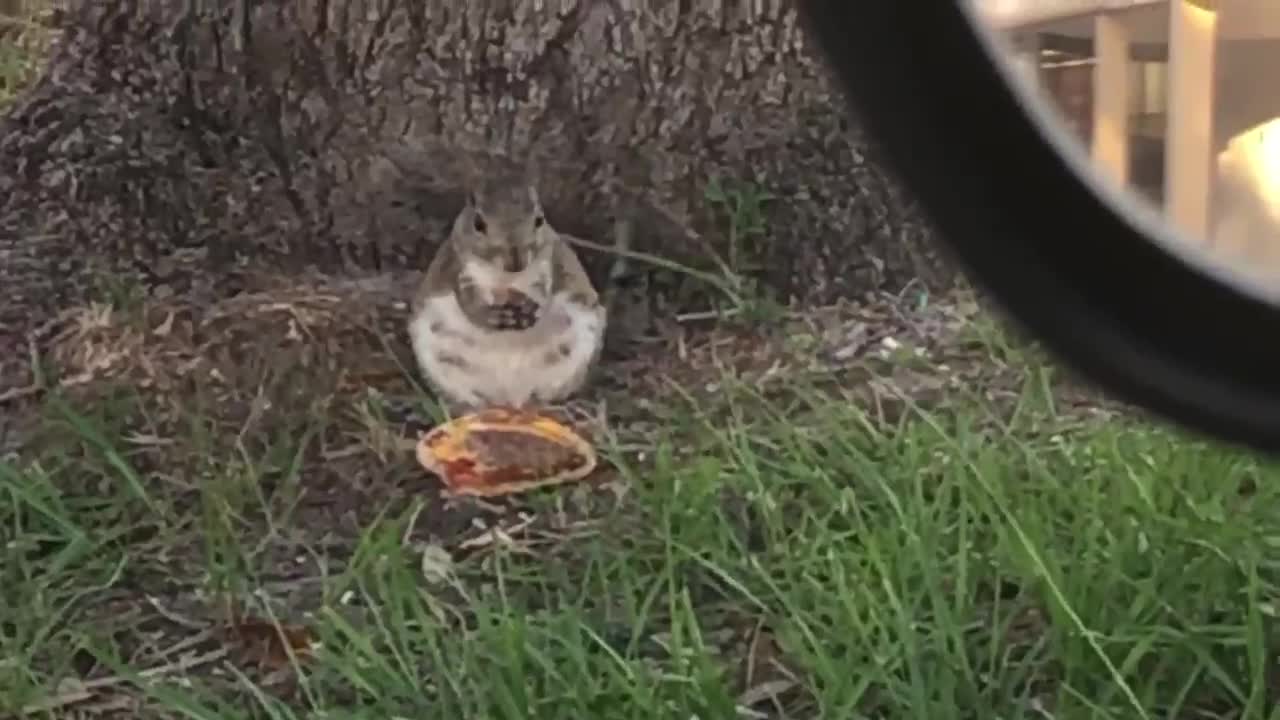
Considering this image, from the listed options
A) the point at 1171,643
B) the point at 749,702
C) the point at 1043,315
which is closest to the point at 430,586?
the point at 749,702

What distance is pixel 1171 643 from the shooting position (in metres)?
1.44

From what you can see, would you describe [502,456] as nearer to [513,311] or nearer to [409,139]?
[513,311]

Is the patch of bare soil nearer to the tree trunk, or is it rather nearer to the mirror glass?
the tree trunk

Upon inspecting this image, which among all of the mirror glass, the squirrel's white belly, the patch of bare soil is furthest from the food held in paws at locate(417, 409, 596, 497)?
the mirror glass

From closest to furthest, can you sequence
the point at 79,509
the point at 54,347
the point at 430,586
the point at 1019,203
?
the point at 1019,203 < the point at 430,586 < the point at 79,509 < the point at 54,347

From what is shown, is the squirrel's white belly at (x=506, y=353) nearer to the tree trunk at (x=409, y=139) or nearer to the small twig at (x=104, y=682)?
the tree trunk at (x=409, y=139)

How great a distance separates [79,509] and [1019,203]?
1.43m

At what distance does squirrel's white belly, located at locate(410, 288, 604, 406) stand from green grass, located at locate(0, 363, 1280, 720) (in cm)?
25

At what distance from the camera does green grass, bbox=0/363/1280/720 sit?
1.45 meters

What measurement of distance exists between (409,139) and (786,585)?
31.6 inches

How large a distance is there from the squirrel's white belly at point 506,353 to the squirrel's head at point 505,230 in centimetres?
6

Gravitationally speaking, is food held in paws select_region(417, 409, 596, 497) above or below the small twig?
above

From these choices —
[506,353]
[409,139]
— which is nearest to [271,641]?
[506,353]

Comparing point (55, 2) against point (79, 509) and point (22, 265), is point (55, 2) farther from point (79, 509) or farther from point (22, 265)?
point (79, 509)
